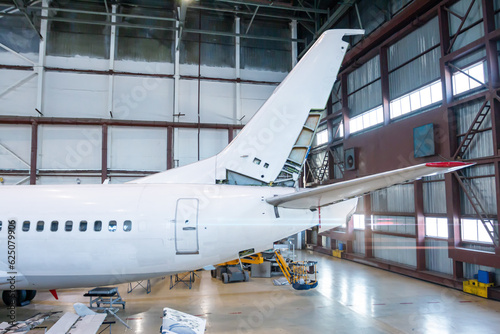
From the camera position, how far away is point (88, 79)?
25969 millimetres

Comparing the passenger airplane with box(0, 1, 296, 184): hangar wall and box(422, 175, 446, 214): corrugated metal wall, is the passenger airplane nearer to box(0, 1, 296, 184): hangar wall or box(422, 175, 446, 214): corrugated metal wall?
box(422, 175, 446, 214): corrugated metal wall

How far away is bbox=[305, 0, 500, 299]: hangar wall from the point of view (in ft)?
46.6

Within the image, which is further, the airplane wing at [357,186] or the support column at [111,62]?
the support column at [111,62]

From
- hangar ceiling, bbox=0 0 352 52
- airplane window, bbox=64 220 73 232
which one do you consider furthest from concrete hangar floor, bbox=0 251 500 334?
hangar ceiling, bbox=0 0 352 52

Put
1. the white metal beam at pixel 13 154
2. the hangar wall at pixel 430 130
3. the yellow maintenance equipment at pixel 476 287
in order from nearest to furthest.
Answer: the yellow maintenance equipment at pixel 476 287 < the hangar wall at pixel 430 130 < the white metal beam at pixel 13 154

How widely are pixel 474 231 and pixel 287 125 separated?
405 inches

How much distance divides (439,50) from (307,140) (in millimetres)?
10909

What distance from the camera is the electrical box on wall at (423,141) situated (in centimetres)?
1603

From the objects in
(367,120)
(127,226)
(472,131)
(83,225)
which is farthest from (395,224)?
(83,225)

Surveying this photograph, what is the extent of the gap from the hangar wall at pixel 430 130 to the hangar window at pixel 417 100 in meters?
0.06

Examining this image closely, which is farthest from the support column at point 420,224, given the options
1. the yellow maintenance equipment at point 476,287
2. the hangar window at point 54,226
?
the hangar window at point 54,226

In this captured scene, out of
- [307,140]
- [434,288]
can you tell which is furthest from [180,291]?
[434,288]

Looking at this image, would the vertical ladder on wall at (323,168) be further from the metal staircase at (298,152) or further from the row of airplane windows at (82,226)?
the row of airplane windows at (82,226)

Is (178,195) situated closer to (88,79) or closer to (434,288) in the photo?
(434,288)
